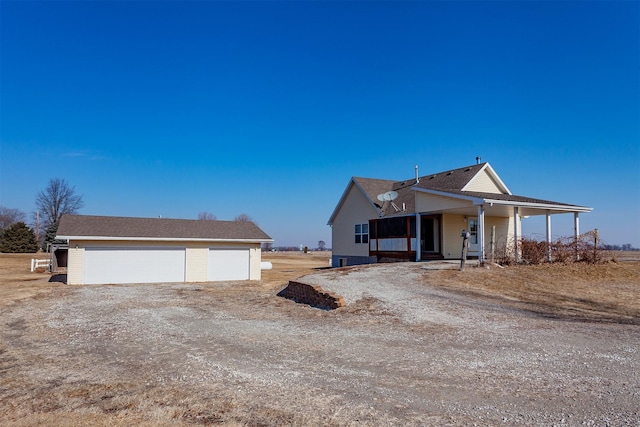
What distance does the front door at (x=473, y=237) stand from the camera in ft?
79.2

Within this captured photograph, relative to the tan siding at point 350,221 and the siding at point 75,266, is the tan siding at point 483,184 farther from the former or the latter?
the siding at point 75,266

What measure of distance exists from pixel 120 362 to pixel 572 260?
18.6 metres

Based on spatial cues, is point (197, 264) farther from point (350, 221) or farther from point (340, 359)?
point (340, 359)

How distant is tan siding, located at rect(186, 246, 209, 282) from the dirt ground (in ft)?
28.8

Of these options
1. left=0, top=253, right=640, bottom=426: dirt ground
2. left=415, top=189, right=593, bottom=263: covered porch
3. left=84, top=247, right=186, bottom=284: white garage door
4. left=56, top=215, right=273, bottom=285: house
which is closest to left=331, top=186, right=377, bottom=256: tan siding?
left=415, top=189, right=593, bottom=263: covered porch

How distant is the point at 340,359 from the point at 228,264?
59.7 feet

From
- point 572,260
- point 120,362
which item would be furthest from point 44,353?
point 572,260

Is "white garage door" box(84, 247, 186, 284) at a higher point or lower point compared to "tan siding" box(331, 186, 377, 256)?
lower

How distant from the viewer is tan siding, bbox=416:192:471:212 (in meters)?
20.6

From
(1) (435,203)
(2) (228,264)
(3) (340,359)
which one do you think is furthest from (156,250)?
(3) (340,359)

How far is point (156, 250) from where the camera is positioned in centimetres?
2302

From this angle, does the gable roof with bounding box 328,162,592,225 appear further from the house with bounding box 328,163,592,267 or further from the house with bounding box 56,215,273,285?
the house with bounding box 56,215,273,285

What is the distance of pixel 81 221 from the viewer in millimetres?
22922

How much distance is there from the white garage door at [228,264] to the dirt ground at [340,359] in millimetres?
9564
